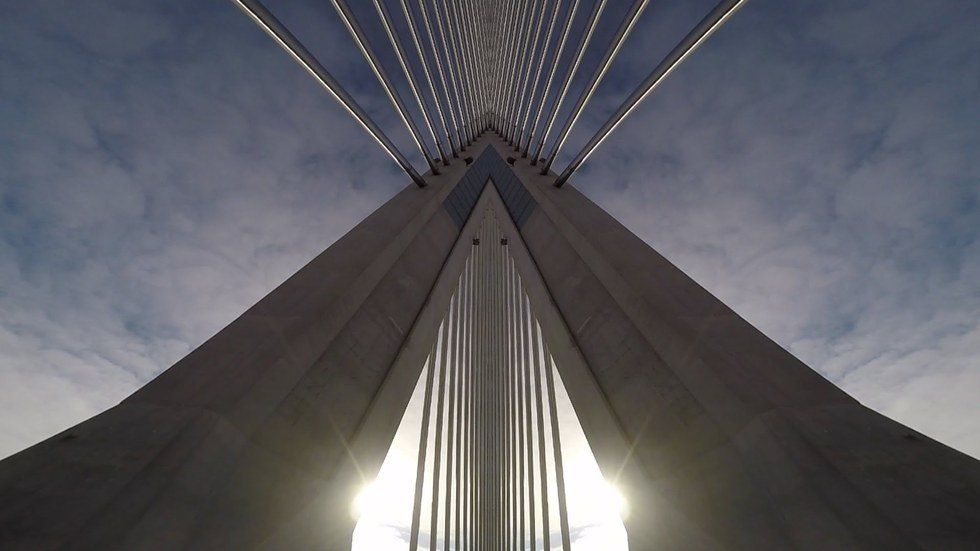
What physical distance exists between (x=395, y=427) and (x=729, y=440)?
3040 millimetres

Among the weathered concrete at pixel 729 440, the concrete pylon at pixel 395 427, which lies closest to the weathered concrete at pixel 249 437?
the concrete pylon at pixel 395 427

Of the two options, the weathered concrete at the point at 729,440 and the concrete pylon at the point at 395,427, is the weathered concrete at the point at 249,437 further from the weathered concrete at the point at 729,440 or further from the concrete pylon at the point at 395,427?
the weathered concrete at the point at 729,440

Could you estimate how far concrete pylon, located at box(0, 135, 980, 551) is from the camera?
6.01 feet

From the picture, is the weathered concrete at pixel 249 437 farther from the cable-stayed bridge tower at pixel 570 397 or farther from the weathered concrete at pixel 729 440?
the weathered concrete at pixel 729 440

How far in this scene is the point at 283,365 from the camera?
2.86m

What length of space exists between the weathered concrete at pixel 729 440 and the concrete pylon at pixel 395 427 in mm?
12

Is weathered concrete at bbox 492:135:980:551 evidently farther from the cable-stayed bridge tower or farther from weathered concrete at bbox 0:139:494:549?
weathered concrete at bbox 0:139:494:549

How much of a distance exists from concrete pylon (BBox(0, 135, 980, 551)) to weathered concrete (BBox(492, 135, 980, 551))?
0.04 ft

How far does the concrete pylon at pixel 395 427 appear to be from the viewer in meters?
1.83

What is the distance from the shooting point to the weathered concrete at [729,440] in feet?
6.11

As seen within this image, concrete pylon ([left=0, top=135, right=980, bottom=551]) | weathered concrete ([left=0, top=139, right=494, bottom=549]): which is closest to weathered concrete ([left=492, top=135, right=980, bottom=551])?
concrete pylon ([left=0, top=135, right=980, bottom=551])

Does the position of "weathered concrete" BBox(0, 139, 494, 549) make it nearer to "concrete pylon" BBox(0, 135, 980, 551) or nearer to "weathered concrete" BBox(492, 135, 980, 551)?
"concrete pylon" BBox(0, 135, 980, 551)

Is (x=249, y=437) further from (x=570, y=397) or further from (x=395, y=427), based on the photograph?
(x=570, y=397)

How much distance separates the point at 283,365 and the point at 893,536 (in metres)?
4.00
